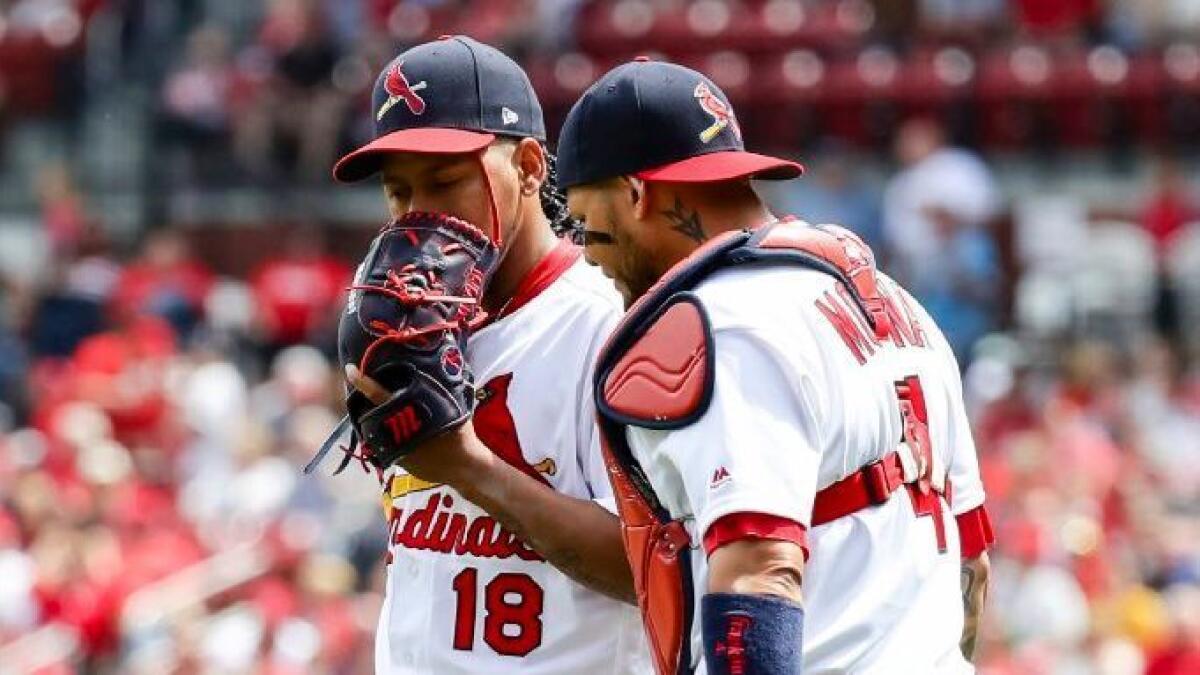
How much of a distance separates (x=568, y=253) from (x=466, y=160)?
0.33 m

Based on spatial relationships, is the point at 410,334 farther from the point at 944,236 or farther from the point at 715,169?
the point at 944,236

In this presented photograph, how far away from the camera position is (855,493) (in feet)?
12.3

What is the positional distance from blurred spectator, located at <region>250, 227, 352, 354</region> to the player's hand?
9670 millimetres

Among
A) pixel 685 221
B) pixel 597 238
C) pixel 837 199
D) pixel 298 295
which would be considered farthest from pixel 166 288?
pixel 685 221

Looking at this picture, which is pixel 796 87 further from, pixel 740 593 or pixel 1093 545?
pixel 740 593

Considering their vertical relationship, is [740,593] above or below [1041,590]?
above

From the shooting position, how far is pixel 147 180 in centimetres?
1592

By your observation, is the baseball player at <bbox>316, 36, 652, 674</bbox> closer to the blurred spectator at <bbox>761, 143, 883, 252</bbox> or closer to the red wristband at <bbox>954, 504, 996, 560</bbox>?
the red wristband at <bbox>954, 504, 996, 560</bbox>

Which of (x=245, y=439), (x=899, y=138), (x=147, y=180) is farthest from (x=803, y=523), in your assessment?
(x=147, y=180)

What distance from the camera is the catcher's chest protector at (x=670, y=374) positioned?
3.62 meters

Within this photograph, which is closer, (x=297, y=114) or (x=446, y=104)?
(x=446, y=104)

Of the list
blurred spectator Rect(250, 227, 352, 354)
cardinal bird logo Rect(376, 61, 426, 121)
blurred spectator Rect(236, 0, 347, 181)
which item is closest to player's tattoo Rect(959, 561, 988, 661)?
cardinal bird logo Rect(376, 61, 426, 121)

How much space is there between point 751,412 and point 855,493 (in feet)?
0.93

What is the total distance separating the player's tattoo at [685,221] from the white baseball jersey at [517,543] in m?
0.60
